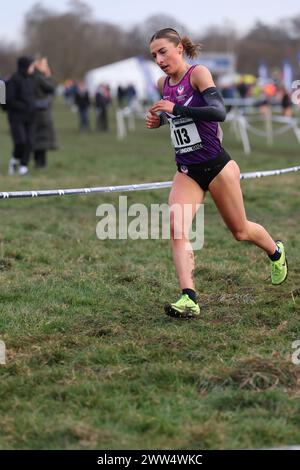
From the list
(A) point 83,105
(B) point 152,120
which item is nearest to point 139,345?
(B) point 152,120

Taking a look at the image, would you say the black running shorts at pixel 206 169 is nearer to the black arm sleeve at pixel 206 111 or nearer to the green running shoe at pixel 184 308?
the black arm sleeve at pixel 206 111

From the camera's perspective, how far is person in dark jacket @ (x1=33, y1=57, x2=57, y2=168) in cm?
1451

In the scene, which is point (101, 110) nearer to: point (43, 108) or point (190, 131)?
point (43, 108)

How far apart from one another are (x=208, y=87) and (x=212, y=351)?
5.54ft

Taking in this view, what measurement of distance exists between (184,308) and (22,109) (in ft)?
31.5

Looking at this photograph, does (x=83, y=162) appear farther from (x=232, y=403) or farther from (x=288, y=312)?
(x=232, y=403)

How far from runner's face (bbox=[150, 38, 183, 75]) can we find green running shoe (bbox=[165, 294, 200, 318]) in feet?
4.94

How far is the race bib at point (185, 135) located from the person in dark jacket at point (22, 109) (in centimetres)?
925

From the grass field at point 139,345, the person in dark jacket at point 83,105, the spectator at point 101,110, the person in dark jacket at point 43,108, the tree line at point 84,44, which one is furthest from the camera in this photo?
the tree line at point 84,44

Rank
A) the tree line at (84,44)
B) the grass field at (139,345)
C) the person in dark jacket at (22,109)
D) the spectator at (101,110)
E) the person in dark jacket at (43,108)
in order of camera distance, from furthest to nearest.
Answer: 1. the tree line at (84,44)
2. the spectator at (101,110)
3. the person in dark jacket at (43,108)
4. the person in dark jacket at (22,109)
5. the grass field at (139,345)

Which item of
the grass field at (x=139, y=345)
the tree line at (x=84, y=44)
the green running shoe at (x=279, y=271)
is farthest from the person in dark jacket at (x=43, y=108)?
the tree line at (x=84, y=44)

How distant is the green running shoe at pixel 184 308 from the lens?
514 centimetres

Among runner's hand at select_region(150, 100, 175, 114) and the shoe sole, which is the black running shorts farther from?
the shoe sole

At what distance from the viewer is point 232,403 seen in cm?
377
